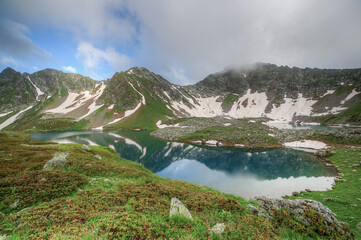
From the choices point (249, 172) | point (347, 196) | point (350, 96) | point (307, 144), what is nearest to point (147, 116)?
point (307, 144)

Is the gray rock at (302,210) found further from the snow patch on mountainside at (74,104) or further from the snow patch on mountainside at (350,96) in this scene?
the snow patch on mountainside at (350,96)

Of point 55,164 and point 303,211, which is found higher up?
point 303,211

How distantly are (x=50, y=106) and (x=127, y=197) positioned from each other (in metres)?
209

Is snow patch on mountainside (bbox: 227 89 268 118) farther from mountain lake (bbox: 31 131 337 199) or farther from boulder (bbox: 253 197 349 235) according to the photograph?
Result: boulder (bbox: 253 197 349 235)

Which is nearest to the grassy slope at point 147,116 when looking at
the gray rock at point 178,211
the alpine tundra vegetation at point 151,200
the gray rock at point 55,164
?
the alpine tundra vegetation at point 151,200

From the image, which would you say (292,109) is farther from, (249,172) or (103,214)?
(103,214)

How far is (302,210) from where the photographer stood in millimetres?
8070

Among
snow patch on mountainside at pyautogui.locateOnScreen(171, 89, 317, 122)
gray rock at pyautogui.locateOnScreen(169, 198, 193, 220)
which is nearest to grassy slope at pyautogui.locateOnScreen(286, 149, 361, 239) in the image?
gray rock at pyautogui.locateOnScreen(169, 198, 193, 220)

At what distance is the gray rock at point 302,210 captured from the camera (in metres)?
7.51

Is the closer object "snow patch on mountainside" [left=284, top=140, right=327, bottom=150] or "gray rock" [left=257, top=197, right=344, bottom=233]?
"gray rock" [left=257, top=197, right=344, bottom=233]

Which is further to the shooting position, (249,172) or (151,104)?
(151,104)

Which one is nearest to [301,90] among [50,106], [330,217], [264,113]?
[264,113]

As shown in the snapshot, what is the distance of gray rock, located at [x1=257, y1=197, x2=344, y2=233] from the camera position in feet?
24.6

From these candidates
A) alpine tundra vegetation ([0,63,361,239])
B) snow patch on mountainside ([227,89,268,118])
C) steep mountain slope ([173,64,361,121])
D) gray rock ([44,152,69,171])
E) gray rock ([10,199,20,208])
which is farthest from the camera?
Result: snow patch on mountainside ([227,89,268,118])
